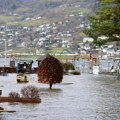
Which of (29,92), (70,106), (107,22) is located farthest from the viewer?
(107,22)

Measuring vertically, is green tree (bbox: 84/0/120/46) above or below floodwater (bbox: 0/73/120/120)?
above

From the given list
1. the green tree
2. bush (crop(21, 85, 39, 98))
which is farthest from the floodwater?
the green tree

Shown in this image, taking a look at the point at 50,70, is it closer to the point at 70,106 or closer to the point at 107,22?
the point at 70,106

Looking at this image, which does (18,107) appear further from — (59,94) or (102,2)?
(102,2)

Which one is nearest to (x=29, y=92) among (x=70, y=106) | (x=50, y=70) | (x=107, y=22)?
(x=70, y=106)

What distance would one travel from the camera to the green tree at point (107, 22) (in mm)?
62972

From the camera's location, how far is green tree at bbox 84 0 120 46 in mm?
62972

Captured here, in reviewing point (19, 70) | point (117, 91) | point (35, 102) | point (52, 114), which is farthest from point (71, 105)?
point (19, 70)

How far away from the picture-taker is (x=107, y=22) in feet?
210

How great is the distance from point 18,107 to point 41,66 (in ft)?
40.1

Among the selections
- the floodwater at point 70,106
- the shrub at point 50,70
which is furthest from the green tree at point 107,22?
the floodwater at point 70,106

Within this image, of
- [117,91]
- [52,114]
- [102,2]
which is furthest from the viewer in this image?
[102,2]

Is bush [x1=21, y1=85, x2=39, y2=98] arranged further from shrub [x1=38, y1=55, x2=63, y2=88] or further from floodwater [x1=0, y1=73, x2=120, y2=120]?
shrub [x1=38, y1=55, x2=63, y2=88]

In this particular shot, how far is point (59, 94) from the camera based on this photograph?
38719 mm
